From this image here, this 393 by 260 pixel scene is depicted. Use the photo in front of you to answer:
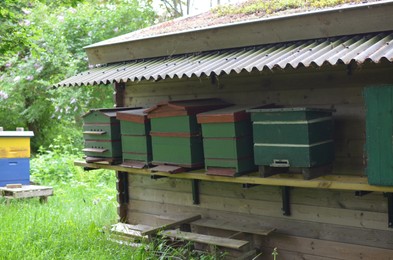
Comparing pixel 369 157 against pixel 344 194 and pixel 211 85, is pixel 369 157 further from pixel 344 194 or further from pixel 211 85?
pixel 211 85

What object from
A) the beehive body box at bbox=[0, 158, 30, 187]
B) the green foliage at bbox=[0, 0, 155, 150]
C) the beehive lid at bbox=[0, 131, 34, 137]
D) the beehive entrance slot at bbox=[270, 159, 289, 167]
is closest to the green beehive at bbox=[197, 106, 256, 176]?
the beehive entrance slot at bbox=[270, 159, 289, 167]

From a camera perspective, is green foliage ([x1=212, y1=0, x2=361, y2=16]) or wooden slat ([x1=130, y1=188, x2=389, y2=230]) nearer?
wooden slat ([x1=130, y1=188, x2=389, y2=230])

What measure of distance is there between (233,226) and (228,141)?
1.21 meters

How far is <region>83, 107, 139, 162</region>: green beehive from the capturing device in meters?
5.77

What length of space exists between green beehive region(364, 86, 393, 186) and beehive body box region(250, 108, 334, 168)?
1.67 ft

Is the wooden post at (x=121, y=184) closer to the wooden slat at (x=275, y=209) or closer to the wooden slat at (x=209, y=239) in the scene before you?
the wooden slat at (x=275, y=209)

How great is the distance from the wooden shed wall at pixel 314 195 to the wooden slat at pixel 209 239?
0.37m

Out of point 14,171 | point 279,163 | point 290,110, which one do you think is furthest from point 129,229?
point 14,171

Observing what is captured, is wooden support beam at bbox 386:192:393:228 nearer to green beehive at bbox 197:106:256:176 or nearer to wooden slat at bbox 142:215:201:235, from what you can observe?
green beehive at bbox 197:106:256:176

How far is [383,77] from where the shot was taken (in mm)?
4180

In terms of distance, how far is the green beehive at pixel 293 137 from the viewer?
4.07m

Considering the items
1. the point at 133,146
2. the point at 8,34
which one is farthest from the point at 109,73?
the point at 8,34

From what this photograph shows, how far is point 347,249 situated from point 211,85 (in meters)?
2.23

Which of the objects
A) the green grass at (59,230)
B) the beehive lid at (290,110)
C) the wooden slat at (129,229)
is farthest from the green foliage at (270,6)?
the green grass at (59,230)
